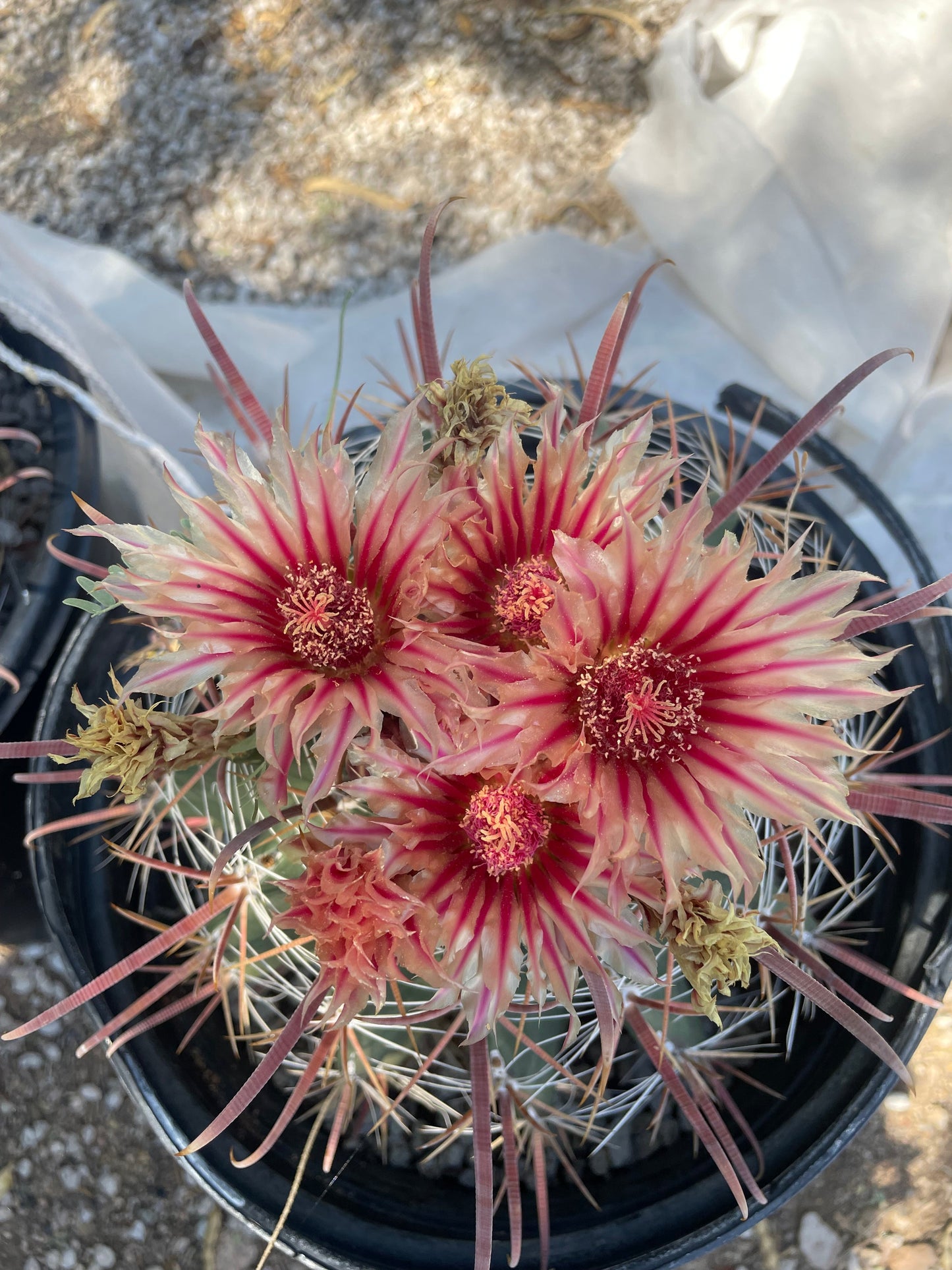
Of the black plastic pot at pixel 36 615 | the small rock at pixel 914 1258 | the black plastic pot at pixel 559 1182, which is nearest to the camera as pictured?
the black plastic pot at pixel 559 1182

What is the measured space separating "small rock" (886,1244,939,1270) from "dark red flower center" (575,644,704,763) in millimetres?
899

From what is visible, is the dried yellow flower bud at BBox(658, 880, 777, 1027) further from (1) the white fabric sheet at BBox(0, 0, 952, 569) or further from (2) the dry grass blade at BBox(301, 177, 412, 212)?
(2) the dry grass blade at BBox(301, 177, 412, 212)

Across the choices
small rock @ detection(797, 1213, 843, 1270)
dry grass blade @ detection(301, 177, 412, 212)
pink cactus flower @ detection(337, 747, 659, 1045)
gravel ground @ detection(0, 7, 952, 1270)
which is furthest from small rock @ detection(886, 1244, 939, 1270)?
dry grass blade @ detection(301, 177, 412, 212)

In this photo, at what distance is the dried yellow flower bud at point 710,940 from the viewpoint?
38cm

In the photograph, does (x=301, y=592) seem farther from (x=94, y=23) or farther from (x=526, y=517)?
(x=94, y=23)

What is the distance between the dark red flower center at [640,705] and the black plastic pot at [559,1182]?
39cm

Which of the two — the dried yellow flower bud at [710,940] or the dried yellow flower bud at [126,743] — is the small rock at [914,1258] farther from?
the dried yellow flower bud at [126,743]

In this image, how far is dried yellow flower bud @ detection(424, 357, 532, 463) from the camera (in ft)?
1.45

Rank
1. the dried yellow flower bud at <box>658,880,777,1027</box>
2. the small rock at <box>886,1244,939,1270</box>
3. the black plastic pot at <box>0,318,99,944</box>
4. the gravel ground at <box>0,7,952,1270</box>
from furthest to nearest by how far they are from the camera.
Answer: the gravel ground at <box>0,7,952,1270</box> → the small rock at <box>886,1244,939,1270</box> → the black plastic pot at <box>0,318,99,944</box> → the dried yellow flower bud at <box>658,880,777,1027</box>

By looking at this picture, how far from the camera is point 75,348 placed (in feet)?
3.07

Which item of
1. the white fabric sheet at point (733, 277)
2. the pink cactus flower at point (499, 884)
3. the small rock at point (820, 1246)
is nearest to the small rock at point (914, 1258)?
the small rock at point (820, 1246)

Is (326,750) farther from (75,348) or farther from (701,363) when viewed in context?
(701,363)

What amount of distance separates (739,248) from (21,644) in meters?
0.91

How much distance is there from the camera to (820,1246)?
1.01m
